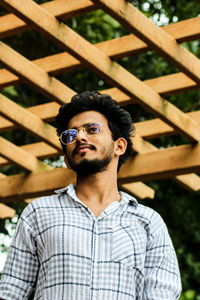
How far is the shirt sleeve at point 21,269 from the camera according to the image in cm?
237

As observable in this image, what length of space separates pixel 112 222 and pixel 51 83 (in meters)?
2.26

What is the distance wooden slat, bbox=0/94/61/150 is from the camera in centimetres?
471

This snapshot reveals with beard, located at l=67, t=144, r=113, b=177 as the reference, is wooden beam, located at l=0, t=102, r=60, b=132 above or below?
above

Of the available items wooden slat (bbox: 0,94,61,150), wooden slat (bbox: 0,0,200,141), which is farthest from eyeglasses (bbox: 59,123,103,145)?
wooden slat (bbox: 0,94,61,150)

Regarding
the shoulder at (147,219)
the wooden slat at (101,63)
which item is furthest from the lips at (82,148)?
the wooden slat at (101,63)

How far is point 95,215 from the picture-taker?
2.44m

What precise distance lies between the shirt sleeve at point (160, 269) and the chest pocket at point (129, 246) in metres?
0.05

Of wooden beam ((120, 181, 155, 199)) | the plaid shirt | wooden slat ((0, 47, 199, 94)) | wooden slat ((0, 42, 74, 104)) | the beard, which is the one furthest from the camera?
wooden beam ((120, 181, 155, 199))

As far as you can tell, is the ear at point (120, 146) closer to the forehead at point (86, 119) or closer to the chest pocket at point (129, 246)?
the forehead at point (86, 119)

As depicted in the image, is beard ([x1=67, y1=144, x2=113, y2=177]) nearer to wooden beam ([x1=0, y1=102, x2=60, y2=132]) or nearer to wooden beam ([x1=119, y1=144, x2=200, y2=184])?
wooden beam ([x1=119, y1=144, x2=200, y2=184])

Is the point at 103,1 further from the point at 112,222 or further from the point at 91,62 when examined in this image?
the point at 112,222

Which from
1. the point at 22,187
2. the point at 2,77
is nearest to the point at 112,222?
the point at 2,77

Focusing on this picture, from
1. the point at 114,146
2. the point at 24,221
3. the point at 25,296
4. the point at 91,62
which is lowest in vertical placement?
the point at 25,296

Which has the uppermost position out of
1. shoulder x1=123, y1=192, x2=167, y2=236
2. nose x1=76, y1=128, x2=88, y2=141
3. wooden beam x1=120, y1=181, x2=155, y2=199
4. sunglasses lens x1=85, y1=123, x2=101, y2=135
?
wooden beam x1=120, y1=181, x2=155, y2=199
